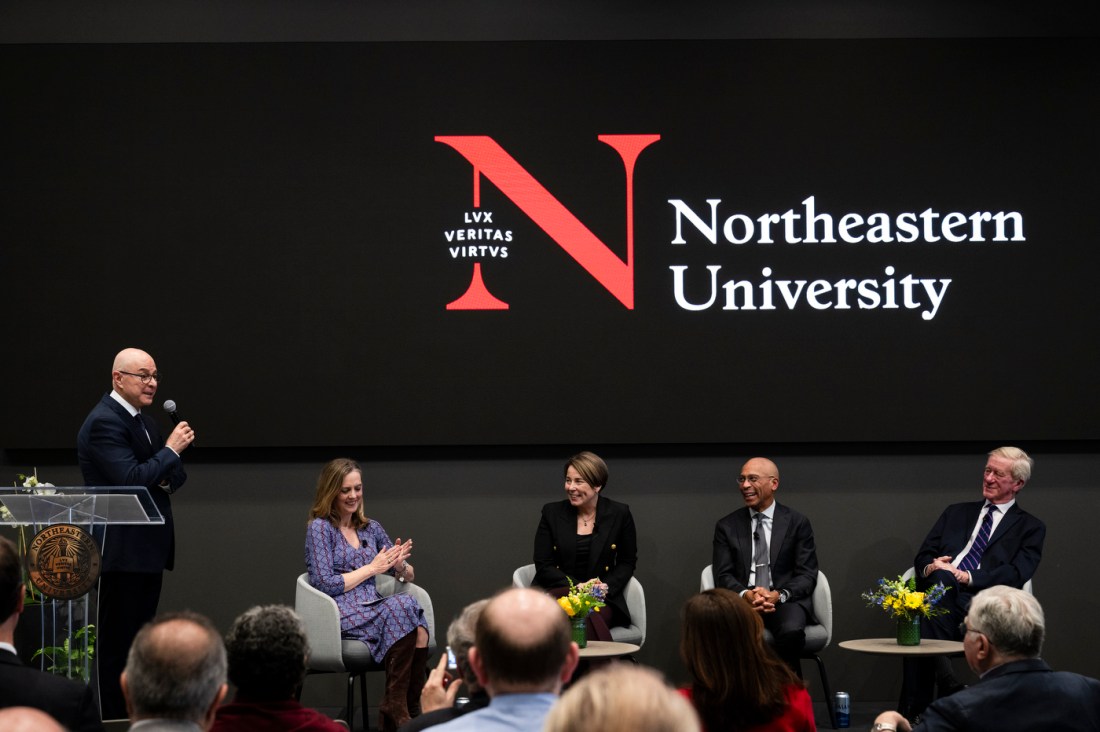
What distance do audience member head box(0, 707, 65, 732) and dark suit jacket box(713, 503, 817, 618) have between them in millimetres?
4015

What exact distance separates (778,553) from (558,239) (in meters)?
1.93

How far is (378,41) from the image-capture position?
6.06 m

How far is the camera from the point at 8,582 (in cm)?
274

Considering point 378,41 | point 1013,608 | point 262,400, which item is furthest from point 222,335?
point 1013,608

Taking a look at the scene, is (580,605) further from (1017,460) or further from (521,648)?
(521,648)

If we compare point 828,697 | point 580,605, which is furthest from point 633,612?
point 828,697

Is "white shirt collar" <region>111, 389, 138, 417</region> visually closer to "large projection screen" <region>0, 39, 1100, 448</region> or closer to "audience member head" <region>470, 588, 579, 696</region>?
"large projection screen" <region>0, 39, 1100, 448</region>

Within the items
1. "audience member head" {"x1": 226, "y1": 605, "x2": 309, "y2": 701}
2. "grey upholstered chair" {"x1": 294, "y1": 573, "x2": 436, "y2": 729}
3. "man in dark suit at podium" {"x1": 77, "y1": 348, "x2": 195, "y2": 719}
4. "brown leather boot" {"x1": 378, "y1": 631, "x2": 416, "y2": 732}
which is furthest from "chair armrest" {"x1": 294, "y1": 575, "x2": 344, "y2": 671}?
"audience member head" {"x1": 226, "y1": 605, "x2": 309, "y2": 701}

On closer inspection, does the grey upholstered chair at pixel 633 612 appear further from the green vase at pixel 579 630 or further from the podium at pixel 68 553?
the podium at pixel 68 553

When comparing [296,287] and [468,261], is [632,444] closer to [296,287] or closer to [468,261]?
[468,261]

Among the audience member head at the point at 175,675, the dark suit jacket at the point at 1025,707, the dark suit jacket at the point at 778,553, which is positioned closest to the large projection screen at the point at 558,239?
the dark suit jacket at the point at 778,553

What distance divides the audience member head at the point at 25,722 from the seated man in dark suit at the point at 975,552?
13.9 ft

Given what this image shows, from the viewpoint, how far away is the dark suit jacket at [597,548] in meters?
5.65

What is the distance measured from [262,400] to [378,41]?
6.42 feet
